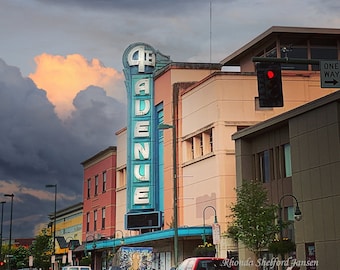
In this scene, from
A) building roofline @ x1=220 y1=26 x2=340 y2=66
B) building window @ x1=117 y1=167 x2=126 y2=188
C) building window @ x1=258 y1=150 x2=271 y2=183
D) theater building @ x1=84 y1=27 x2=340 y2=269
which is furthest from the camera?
building window @ x1=117 y1=167 x2=126 y2=188

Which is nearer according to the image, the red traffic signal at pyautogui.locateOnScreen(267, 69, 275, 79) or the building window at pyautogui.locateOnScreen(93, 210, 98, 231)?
the red traffic signal at pyautogui.locateOnScreen(267, 69, 275, 79)

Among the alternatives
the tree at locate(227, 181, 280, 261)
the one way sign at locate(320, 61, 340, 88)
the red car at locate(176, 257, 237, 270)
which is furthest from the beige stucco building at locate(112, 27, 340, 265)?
the one way sign at locate(320, 61, 340, 88)

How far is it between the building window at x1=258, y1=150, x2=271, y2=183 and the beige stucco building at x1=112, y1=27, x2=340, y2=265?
4507 mm

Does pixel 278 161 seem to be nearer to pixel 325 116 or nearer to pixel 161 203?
pixel 325 116

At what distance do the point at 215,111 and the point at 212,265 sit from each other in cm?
2185

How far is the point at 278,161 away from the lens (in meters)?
42.1

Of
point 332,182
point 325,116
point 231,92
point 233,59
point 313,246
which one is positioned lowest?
point 313,246

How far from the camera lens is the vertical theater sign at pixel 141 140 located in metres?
60.7

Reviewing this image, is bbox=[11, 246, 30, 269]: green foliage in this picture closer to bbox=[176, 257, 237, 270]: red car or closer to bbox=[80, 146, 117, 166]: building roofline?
bbox=[80, 146, 117, 166]: building roofline

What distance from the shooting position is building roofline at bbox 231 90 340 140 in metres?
35.3

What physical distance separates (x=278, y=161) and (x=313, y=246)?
7218 mm

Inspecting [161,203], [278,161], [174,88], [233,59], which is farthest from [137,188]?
[278,161]

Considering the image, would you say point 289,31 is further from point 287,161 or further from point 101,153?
point 101,153

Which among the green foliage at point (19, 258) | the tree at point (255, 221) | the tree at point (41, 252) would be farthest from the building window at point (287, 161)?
the green foliage at point (19, 258)
